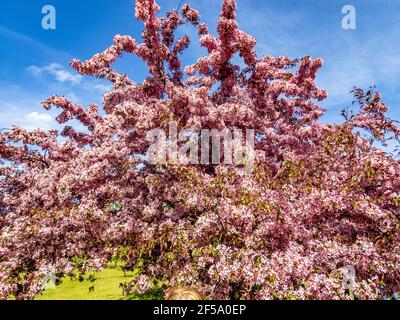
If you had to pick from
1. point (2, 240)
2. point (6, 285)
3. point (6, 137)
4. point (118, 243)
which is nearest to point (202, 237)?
point (118, 243)

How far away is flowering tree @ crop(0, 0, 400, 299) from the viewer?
6.88 meters

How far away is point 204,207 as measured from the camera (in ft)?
27.4

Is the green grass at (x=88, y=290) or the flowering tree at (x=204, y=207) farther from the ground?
the flowering tree at (x=204, y=207)

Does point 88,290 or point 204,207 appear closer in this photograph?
point 204,207

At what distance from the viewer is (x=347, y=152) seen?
9195 millimetres

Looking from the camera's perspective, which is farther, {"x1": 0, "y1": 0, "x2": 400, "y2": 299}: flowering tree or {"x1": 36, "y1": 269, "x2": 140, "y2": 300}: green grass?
{"x1": 36, "y1": 269, "x2": 140, "y2": 300}: green grass

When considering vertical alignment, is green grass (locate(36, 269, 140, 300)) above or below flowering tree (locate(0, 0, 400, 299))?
below

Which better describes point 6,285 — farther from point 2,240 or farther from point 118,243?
point 118,243

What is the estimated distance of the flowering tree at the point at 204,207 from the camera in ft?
22.6

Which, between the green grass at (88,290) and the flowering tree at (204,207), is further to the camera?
the green grass at (88,290)

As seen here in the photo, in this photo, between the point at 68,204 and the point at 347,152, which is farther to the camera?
the point at 68,204

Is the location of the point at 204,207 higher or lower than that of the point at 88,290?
higher
